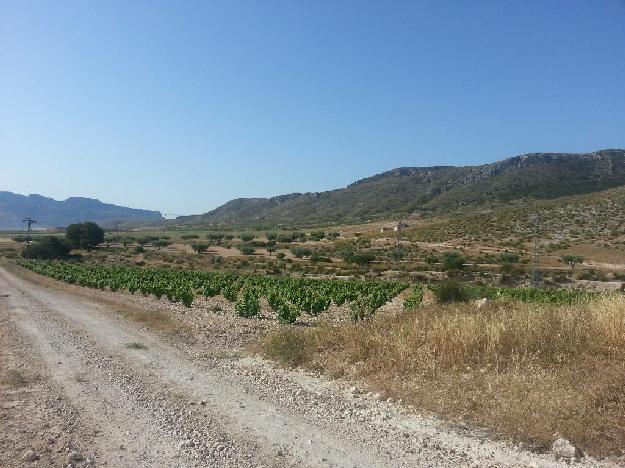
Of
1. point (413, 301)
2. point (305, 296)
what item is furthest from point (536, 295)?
point (305, 296)

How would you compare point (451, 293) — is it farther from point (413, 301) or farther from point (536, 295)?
point (536, 295)

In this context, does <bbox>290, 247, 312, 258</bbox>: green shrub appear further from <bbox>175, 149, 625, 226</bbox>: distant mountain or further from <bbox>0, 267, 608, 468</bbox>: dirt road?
<bbox>0, 267, 608, 468</bbox>: dirt road

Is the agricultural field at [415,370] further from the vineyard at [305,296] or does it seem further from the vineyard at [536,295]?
the vineyard at [536,295]

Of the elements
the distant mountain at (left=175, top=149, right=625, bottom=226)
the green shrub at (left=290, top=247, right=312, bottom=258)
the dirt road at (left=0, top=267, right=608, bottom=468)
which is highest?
the distant mountain at (left=175, top=149, right=625, bottom=226)

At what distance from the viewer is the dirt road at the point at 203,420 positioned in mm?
6273

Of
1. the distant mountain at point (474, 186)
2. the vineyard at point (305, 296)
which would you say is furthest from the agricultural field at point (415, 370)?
the distant mountain at point (474, 186)

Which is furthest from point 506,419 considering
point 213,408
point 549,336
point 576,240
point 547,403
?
point 576,240

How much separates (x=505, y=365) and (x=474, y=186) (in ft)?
420

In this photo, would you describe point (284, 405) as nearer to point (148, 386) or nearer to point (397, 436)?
point (397, 436)

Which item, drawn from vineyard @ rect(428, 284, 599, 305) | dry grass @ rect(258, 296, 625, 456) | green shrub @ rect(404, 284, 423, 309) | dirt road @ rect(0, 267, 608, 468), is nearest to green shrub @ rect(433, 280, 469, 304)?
vineyard @ rect(428, 284, 599, 305)

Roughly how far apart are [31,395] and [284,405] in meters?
4.31

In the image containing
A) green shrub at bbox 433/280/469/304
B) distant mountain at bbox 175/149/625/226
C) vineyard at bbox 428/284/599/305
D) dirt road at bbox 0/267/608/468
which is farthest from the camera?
distant mountain at bbox 175/149/625/226

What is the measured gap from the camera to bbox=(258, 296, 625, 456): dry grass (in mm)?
6801

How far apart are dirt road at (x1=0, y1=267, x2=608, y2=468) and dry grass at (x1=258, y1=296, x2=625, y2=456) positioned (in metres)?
0.47
